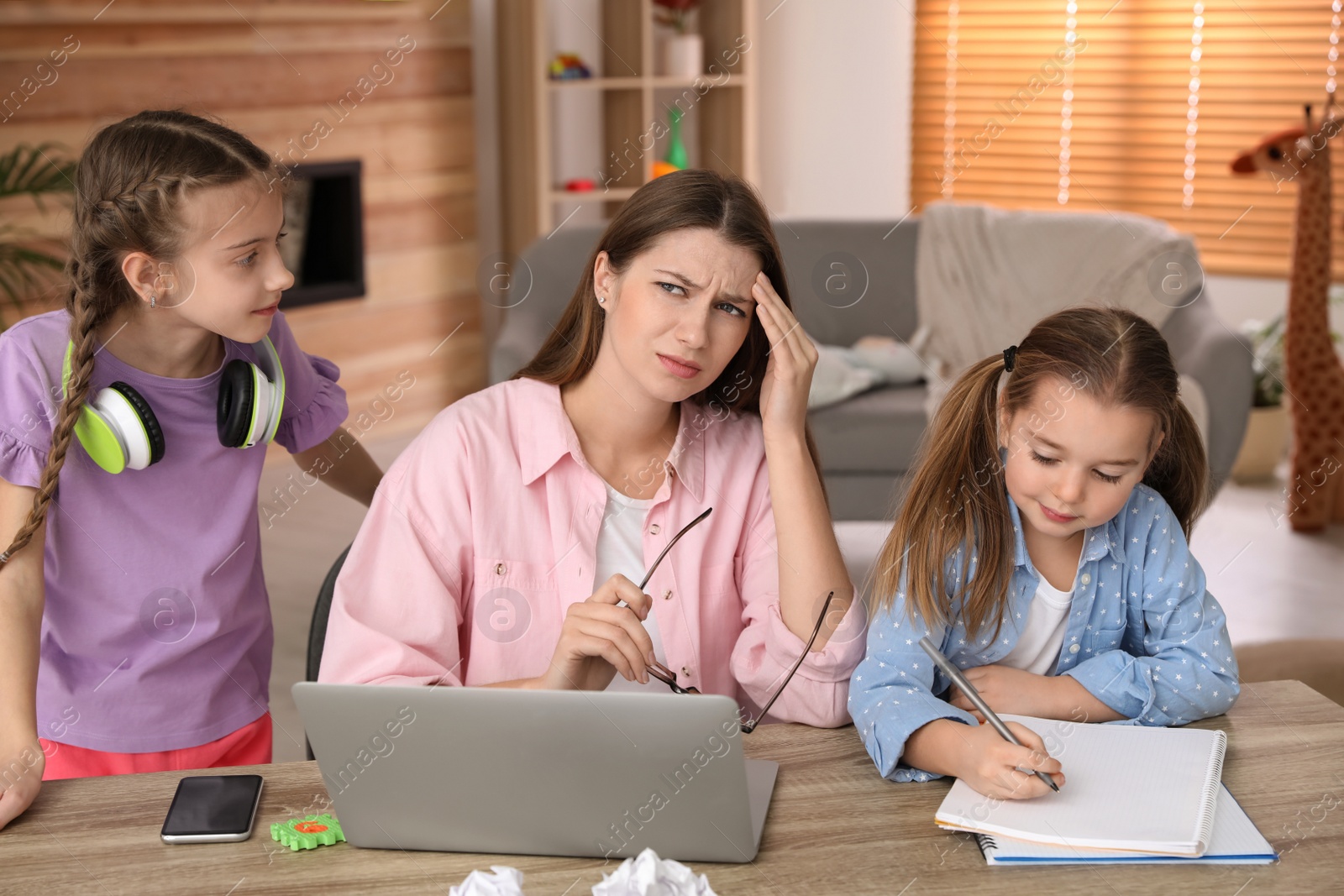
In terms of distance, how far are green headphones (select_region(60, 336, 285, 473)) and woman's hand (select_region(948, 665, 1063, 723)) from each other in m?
0.79

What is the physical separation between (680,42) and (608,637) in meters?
4.39

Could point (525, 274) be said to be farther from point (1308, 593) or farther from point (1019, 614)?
point (1019, 614)

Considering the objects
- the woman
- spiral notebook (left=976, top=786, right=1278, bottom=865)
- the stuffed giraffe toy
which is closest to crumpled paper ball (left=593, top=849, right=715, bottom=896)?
spiral notebook (left=976, top=786, right=1278, bottom=865)

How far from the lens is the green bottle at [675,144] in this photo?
5.08m

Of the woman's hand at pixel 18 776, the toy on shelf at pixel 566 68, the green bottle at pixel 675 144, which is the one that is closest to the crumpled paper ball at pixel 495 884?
the woman's hand at pixel 18 776

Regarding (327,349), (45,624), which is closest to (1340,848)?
(45,624)

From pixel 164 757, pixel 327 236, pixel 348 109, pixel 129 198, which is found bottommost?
pixel 164 757

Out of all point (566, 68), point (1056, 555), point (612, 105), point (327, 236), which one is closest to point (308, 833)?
point (1056, 555)

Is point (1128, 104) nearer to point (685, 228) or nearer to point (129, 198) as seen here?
point (685, 228)

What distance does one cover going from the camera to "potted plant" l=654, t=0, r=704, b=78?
5.12m

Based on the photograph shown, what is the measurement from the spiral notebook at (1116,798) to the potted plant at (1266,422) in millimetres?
3627

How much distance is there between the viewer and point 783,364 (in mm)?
1343

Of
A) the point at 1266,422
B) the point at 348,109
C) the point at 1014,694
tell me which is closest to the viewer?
the point at 1014,694

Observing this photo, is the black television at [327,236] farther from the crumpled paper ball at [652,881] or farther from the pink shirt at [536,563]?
the crumpled paper ball at [652,881]
